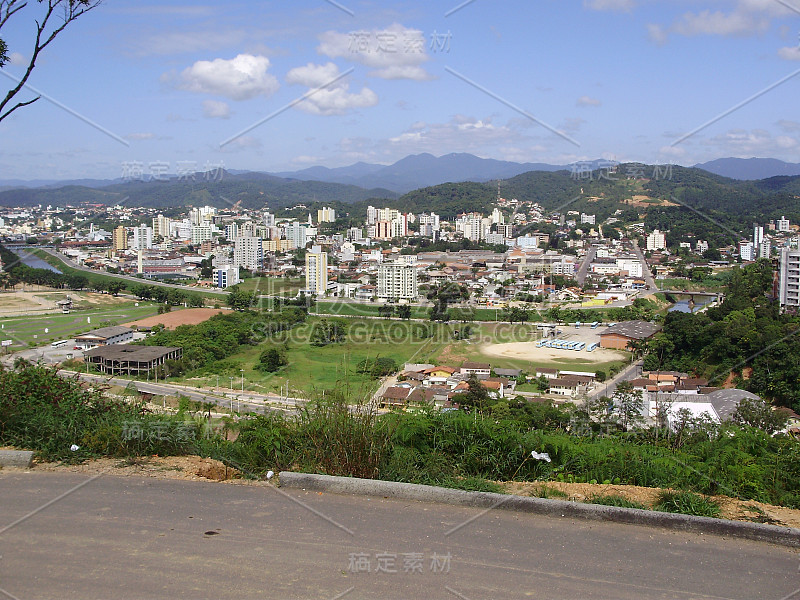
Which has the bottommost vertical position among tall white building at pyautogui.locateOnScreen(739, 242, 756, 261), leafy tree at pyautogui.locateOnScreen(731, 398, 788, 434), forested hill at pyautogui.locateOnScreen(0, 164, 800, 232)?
leafy tree at pyautogui.locateOnScreen(731, 398, 788, 434)

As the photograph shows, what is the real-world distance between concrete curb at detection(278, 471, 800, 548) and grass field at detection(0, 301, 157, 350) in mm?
10663

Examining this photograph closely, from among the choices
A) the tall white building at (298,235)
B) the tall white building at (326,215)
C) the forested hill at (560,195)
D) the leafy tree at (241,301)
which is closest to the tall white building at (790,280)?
the leafy tree at (241,301)

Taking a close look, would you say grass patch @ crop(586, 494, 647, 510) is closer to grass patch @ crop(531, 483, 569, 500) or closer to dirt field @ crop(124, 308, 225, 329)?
grass patch @ crop(531, 483, 569, 500)

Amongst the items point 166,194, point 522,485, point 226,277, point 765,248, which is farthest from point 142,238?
point 522,485

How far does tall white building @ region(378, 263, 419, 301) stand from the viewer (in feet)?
61.0

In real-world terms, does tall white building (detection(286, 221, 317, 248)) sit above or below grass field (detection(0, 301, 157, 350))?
above

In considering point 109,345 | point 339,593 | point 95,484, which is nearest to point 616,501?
point 339,593

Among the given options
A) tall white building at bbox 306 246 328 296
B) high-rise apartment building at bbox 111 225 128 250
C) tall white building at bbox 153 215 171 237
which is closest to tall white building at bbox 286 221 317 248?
tall white building at bbox 153 215 171 237

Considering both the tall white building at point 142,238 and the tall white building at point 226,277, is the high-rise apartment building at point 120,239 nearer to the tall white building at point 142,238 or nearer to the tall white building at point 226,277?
the tall white building at point 142,238

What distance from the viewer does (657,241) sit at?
2855 centimetres

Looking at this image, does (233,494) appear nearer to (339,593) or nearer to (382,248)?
(339,593)

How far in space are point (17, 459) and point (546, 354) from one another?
1027cm

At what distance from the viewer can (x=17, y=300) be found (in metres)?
16.1

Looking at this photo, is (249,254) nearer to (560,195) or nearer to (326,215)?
(326,215)
